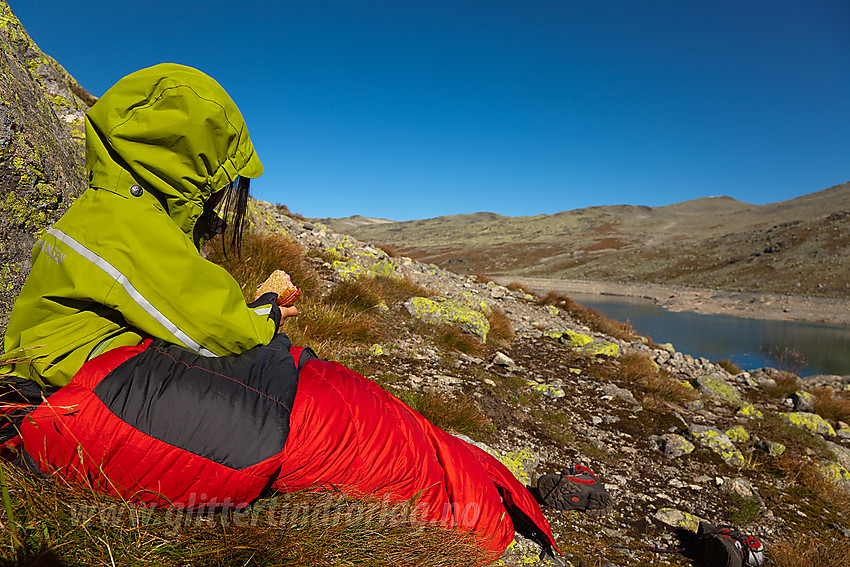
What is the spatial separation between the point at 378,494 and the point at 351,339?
11.2ft

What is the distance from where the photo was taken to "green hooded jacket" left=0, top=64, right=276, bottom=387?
1.48 meters

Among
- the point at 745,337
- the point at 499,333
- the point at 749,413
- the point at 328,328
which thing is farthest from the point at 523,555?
the point at 745,337

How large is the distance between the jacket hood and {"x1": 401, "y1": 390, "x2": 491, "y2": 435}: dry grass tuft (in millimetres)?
2823

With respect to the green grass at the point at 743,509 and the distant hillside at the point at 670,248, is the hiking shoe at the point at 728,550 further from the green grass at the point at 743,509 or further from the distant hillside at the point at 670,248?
the distant hillside at the point at 670,248

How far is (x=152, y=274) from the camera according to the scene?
4.98 feet

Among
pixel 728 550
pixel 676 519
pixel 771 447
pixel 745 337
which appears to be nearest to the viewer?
pixel 728 550

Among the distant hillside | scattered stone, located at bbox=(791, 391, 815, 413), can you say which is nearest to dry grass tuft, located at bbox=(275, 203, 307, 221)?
scattered stone, located at bbox=(791, 391, 815, 413)

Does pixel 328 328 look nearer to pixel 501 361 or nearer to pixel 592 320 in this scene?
pixel 501 361

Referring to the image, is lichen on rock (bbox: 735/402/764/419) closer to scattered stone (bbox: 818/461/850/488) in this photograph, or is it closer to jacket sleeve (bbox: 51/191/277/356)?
scattered stone (bbox: 818/461/850/488)

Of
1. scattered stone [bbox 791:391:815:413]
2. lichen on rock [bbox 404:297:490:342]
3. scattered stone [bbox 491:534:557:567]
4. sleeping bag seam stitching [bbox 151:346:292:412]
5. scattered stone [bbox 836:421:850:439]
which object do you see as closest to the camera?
sleeping bag seam stitching [bbox 151:346:292:412]

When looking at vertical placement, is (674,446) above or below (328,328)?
below

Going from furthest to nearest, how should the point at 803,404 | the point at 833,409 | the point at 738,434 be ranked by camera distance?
the point at 833,409 < the point at 803,404 < the point at 738,434

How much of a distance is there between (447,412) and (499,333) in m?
4.55

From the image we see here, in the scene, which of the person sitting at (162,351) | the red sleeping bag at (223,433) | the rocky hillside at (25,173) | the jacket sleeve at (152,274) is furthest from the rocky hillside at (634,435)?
the rocky hillside at (25,173)
